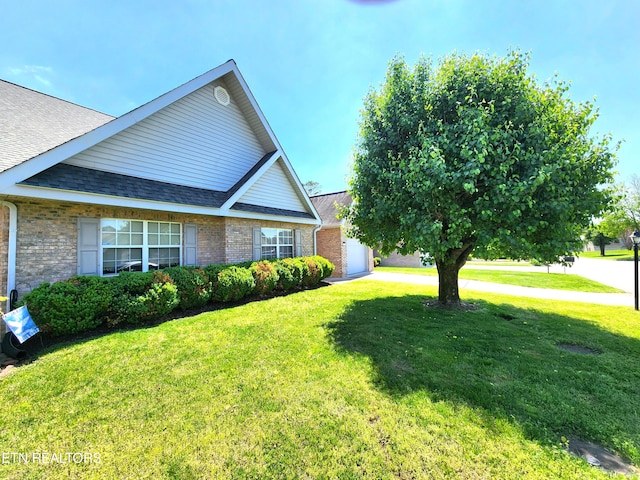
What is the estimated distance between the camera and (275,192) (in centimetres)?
1188

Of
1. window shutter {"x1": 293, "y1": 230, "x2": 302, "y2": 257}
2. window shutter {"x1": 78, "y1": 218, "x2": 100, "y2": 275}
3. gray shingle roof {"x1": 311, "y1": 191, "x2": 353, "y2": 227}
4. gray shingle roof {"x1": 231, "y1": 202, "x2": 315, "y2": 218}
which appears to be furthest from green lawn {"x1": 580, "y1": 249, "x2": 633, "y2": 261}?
window shutter {"x1": 78, "y1": 218, "x2": 100, "y2": 275}

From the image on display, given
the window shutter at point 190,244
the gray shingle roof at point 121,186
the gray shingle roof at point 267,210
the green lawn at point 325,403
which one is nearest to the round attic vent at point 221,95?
the gray shingle roof at point 121,186

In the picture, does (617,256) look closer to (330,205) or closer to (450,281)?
(330,205)

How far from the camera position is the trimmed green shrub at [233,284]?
7.99m

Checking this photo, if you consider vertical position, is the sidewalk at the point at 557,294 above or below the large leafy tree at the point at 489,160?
below

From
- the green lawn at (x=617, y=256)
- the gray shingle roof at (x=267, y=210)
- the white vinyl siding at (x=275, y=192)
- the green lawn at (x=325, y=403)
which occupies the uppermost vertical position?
the white vinyl siding at (x=275, y=192)

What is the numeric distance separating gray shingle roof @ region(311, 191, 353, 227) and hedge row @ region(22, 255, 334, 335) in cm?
764

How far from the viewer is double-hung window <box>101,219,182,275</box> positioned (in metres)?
7.19

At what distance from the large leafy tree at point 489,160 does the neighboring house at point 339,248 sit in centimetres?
784

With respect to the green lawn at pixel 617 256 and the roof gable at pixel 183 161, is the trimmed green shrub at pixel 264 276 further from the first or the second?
the green lawn at pixel 617 256

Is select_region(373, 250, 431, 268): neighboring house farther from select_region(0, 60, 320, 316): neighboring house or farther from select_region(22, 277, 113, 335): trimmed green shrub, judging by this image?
select_region(22, 277, 113, 335): trimmed green shrub

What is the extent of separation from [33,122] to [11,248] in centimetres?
466

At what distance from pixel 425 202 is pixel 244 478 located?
5880 millimetres

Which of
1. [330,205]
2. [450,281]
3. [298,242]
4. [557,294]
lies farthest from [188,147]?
[557,294]
